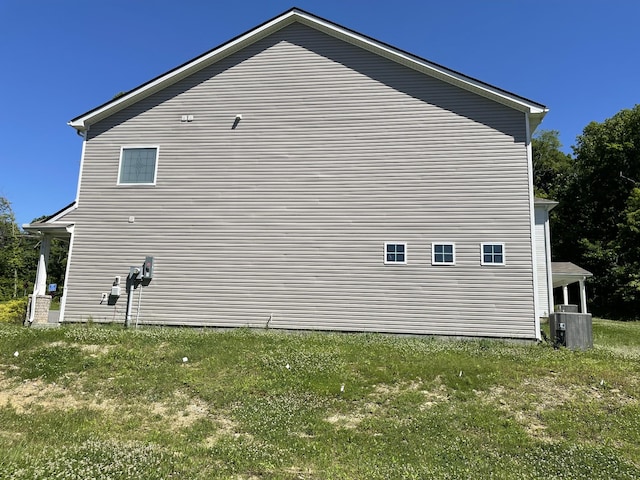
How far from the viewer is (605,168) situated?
31469mm

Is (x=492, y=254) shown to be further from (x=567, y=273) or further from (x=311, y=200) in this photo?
(x=567, y=273)

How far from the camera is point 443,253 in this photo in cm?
1105

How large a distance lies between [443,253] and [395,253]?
1208mm

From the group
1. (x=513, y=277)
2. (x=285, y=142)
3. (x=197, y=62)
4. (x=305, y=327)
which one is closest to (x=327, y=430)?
(x=305, y=327)

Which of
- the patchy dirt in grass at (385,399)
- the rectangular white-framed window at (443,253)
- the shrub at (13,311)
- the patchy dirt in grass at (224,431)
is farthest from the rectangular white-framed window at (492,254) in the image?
the shrub at (13,311)

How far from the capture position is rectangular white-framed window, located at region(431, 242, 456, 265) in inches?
433

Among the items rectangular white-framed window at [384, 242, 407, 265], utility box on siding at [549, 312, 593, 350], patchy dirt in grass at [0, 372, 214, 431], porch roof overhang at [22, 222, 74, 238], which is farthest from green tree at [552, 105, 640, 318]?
porch roof overhang at [22, 222, 74, 238]

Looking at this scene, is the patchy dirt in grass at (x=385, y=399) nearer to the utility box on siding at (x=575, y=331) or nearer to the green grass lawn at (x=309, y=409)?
the green grass lawn at (x=309, y=409)

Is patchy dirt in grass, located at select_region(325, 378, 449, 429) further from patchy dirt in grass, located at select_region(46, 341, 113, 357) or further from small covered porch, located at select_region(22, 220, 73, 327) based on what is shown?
small covered porch, located at select_region(22, 220, 73, 327)

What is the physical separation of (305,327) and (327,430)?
19.2 ft

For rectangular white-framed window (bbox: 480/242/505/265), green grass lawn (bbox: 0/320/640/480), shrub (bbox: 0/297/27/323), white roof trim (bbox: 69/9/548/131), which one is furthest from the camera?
shrub (bbox: 0/297/27/323)

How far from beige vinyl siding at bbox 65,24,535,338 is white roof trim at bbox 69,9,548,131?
0.21 meters

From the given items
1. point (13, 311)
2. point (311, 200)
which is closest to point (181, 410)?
point (311, 200)

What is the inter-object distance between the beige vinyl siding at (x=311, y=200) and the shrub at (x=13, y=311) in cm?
440
